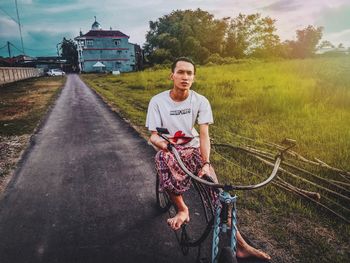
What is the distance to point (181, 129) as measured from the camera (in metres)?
3.15

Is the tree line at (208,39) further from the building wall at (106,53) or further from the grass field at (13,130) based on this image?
the grass field at (13,130)

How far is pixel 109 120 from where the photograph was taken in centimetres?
1073

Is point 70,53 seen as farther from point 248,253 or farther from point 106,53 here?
point 248,253

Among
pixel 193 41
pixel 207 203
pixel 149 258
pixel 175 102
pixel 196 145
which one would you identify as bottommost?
pixel 149 258

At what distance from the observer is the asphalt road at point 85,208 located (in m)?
3.24

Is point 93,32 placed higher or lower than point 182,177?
higher

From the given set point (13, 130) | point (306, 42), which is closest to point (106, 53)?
point (306, 42)

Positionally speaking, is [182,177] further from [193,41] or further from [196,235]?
[193,41]

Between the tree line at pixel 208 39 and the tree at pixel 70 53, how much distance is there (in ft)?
82.2

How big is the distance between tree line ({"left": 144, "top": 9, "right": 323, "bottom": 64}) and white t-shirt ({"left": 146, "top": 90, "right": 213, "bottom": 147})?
168 ft

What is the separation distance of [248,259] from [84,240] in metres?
2.00

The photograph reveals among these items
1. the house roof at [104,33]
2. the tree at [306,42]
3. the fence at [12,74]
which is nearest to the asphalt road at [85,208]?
the fence at [12,74]

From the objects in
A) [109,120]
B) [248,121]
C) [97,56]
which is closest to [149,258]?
[248,121]

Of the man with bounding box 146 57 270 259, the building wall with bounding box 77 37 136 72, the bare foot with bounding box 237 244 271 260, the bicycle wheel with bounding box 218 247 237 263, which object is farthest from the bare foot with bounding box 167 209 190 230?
the building wall with bounding box 77 37 136 72
